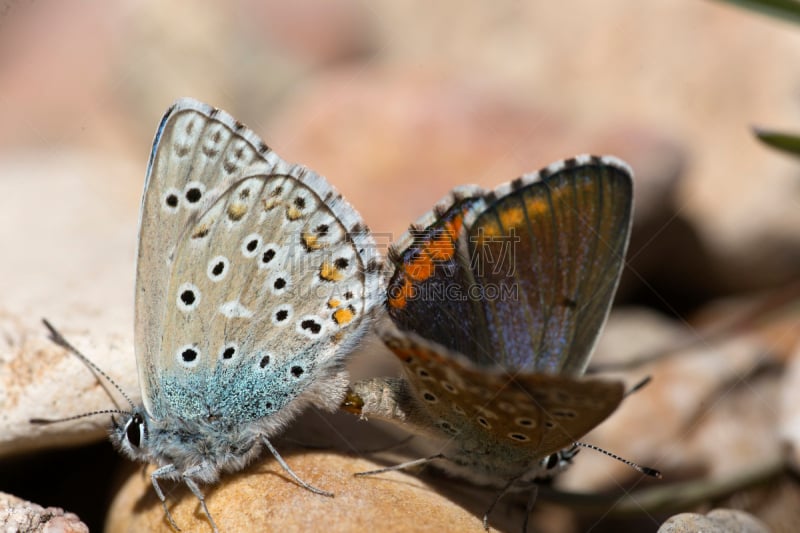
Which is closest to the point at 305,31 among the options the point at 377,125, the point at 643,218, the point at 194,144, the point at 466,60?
the point at 466,60

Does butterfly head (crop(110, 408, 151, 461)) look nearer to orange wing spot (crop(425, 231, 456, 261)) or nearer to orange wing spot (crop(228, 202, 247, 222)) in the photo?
orange wing spot (crop(228, 202, 247, 222))

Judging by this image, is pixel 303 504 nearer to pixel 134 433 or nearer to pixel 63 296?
pixel 134 433

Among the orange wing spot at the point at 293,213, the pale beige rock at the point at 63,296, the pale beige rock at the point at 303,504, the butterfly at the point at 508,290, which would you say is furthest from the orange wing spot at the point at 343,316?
the pale beige rock at the point at 63,296

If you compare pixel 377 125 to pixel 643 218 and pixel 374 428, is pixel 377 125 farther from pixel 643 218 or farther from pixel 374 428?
pixel 374 428

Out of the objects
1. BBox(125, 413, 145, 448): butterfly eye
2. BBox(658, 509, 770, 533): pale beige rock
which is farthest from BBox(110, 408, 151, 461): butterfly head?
BBox(658, 509, 770, 533): pale beige rock

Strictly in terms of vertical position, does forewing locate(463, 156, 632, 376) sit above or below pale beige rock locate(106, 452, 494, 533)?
above

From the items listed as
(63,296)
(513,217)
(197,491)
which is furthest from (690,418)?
(63,296)
